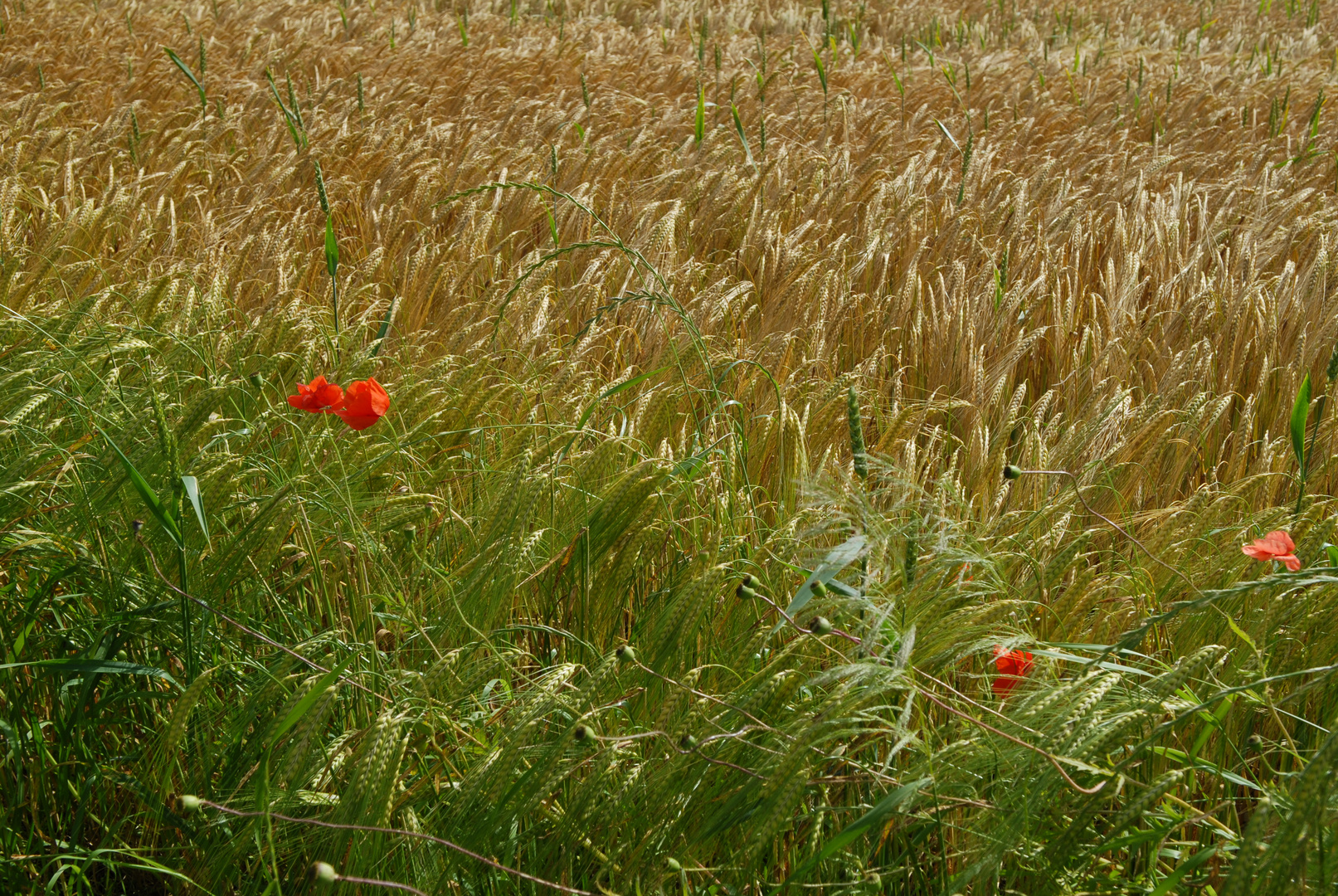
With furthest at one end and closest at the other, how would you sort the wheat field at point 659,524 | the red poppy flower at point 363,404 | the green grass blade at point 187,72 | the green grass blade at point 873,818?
the green grass blade at point 187,72
the red poppy flower at point 363,404
the wheat field at point 659,524
the green grass blade at point 873,818

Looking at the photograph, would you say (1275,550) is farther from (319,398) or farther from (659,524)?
(319,398)

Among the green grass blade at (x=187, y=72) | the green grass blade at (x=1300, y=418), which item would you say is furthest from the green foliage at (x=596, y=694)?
the green grass blade at (x=187, y=72)

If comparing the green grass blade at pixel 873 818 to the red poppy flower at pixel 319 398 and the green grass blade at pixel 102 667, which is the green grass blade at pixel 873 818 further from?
the red poppy flower at pixel 319 398

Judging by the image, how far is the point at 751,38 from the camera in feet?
25.0

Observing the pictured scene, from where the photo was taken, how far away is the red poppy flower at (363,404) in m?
1.31

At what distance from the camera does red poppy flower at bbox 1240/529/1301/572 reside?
112 cm

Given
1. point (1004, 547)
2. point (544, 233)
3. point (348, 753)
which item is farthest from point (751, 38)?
point (348, 753)

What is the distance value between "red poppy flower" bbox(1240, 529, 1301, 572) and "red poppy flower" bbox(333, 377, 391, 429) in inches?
37.9

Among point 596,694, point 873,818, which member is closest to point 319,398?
point 596,694

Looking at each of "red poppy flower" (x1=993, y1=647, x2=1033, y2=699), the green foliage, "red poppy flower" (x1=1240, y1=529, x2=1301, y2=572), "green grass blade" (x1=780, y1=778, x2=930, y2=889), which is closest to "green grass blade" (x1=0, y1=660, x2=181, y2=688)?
the green foliage

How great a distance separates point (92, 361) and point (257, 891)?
981 millimetres

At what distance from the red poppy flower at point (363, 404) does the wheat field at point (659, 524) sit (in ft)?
0.16

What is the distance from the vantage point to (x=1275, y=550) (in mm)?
1135

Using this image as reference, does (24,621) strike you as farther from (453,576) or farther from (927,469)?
(927,469)
